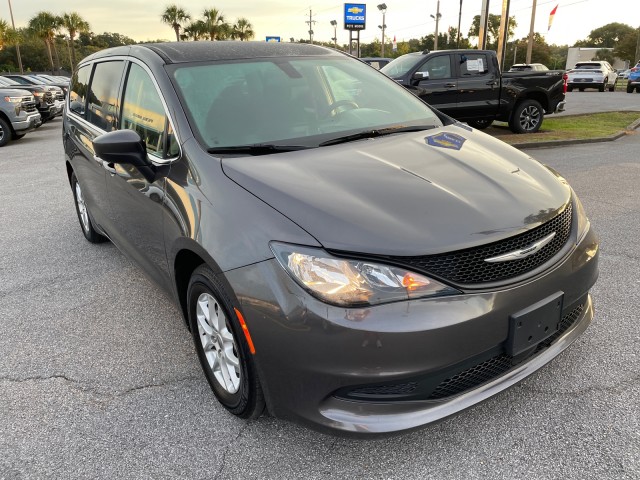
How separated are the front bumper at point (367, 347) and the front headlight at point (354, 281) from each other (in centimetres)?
3

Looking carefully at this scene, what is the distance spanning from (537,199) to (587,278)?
461 mm

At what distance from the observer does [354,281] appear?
1.86 metres

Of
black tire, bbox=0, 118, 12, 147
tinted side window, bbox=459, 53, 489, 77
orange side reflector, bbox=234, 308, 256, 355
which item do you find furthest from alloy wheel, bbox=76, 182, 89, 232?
black tire, bbox=0, 118, 12, 147

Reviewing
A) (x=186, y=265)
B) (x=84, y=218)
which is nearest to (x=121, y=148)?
(x=186, y=265)

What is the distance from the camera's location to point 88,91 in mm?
4223

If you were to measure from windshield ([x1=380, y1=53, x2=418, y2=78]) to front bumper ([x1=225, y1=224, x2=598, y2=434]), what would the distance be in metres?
9.38

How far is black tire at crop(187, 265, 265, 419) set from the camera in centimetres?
216

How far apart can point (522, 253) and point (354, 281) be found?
0.73 metres

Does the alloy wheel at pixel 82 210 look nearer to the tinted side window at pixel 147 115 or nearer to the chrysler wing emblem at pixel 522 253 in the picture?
the tinted side window at pixel 147 115

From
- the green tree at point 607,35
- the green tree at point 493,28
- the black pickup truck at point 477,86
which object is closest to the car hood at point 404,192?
the black pickup truck at point 477,86

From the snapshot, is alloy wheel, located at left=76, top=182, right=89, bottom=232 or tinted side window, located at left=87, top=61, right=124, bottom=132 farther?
alloy wheel, located at left=76, top=182, right=89, bottom=232

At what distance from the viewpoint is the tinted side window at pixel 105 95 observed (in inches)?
139

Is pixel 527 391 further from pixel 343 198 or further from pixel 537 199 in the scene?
pixel 343 198

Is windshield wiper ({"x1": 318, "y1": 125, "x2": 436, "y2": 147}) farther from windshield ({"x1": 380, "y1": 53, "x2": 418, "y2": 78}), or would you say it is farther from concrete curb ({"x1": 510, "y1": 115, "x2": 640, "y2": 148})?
windshield ({"x1": 380, "y1": 53, "x2": 418, "y2": 78})
